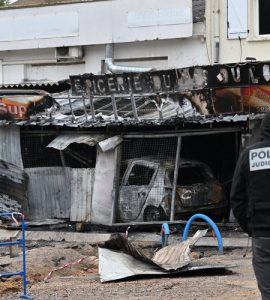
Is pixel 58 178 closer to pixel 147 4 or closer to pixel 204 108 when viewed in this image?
pixel 204 108

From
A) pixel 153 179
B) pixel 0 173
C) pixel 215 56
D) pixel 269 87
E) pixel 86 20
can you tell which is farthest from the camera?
pixel 86 20

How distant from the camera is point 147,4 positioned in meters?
20.5

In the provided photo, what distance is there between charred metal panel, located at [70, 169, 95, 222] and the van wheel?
159 centimetres

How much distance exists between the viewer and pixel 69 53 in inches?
856

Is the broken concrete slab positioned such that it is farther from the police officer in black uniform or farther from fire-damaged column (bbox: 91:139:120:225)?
the police officer in black uniform

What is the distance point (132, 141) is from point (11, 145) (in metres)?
3.36

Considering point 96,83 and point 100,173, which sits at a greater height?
point 96,83

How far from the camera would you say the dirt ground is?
7945mm

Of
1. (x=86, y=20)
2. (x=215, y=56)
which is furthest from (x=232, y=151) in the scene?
(x=86, y=20)

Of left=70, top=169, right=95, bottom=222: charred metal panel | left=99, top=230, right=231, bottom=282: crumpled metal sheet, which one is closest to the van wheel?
left=70, top=169, right=95, bottom=222: charred metal panel

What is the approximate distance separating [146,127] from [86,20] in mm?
6535

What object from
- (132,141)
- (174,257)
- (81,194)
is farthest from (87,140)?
(174,257)

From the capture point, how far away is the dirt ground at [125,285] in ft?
26.1

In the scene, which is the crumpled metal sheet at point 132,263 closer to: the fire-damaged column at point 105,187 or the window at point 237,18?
the fire-damaged column at point 105,187
